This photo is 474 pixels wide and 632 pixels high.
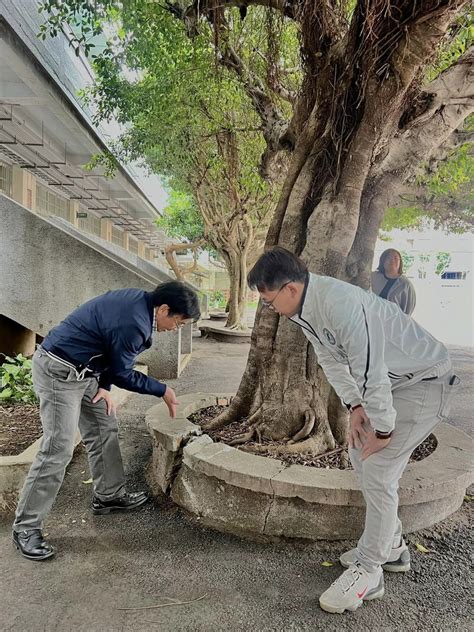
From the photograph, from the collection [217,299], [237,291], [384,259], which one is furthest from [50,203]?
[217,299]

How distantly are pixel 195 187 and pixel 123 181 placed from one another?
526cm

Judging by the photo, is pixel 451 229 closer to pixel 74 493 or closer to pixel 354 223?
pixel 354 223

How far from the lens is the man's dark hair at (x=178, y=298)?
9.37 feet

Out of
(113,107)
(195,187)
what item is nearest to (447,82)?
(113,107)

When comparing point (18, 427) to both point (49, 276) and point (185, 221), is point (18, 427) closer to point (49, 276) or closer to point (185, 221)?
point (49, 276)

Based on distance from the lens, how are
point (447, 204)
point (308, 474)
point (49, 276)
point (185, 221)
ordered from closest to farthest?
point (308, 474)
point (49, 276)
point (447, 204)
point (185, 221)

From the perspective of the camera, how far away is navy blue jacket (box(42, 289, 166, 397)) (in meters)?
2.85

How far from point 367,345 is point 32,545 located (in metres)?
2.23

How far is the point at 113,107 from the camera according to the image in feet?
30.2

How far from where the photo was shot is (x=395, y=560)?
2.75 metres

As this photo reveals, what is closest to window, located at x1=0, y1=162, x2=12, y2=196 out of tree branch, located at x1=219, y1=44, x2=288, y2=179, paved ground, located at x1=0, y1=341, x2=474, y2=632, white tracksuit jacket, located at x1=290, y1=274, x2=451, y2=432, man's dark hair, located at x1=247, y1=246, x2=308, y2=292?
tree branch, located at x1=219, y1=44, x2=288, y2=179

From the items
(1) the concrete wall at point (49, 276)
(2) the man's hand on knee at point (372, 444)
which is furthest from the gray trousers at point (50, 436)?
(1) the concrete wall at point (49, 276)

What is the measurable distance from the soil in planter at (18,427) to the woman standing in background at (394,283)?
4.00 meters

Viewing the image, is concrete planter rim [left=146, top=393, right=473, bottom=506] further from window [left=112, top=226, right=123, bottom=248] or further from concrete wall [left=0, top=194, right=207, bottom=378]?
window [left=112, top=226, right=123, bottom=248]
